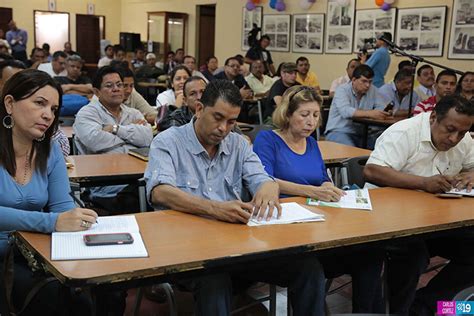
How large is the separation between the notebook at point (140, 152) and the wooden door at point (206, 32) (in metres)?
10.7

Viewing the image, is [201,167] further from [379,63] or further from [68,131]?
[379,63]

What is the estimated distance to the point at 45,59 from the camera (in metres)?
10.1

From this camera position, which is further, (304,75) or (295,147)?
(304,75)

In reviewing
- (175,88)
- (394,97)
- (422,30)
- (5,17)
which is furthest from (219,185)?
(5,17)

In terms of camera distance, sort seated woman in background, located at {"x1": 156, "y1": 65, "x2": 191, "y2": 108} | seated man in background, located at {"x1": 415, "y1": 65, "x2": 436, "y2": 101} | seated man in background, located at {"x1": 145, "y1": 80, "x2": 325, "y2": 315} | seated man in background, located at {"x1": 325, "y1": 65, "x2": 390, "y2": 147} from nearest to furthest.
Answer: seated man in background, located at {"x1": 145, "y1": 80, "x2": 325, "y2": 315} → seated woman in background, located at {"x1": 156, "y1": 65, "x2": 191, "y2": 108} → seated man in background, located at {"x1": 325, "y1": 65, "x2": 390, "y2": 147} → seated man in background, located at {"x1": 415, "y1": 65, "x2": 436, "y2": 101}

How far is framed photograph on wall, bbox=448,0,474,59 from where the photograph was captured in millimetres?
8133

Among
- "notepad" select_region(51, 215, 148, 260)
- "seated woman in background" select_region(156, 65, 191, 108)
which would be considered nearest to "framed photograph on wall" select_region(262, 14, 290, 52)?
"seated woman in background" select_region(156, 65, 191, 108)

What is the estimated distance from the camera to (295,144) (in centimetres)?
289

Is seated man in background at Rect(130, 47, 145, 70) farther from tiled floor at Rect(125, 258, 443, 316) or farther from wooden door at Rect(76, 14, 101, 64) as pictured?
tiled floor at Rect(125, 258, 443, 316)

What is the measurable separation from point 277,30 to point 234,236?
10.1m

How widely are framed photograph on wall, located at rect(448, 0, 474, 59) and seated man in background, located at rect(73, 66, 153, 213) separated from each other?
19.7 feet

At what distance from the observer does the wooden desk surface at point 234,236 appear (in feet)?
4.99

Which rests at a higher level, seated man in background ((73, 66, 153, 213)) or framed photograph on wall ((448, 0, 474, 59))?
framed photograph on wall ((448, 0, 474, 59))

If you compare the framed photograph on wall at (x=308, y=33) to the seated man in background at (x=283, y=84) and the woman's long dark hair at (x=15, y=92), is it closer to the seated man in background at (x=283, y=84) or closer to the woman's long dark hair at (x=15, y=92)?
the seated man in background at (x=283, y=84)
